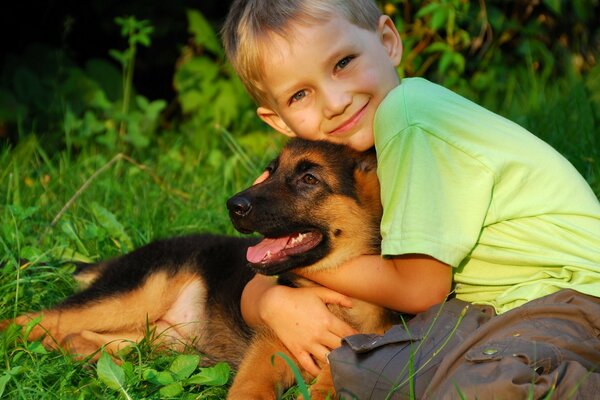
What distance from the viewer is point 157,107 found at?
23.3ft

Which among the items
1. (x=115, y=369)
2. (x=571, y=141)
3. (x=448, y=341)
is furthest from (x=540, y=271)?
(x=571, y=141)

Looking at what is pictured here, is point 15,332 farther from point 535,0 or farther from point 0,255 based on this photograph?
point 535,0

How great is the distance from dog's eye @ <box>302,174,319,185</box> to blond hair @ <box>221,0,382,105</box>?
1.78 ft

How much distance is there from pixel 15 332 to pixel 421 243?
74.3 inches

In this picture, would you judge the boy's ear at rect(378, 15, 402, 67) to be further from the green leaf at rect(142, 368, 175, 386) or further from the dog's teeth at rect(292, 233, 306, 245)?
the green leaf at rect(142, 368, 175, 386)

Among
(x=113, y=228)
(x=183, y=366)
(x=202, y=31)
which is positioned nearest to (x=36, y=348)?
(x=183, y=366)

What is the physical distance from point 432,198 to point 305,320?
34.0 inches

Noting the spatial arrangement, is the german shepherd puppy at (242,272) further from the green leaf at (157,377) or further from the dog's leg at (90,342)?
the green leaf at (157,377)

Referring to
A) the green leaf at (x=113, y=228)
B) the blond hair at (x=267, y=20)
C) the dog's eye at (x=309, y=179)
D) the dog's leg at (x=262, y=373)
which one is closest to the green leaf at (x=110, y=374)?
the dog's leg at (x=262, y=373)

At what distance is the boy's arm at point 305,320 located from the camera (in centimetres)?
369

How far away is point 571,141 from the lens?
570 cm

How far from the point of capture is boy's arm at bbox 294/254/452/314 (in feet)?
10.8

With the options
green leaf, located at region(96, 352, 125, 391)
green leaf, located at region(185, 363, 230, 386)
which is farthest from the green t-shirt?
green leaf, located at region(96, 352, 125, 391)

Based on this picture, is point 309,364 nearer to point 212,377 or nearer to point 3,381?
point 212,377
